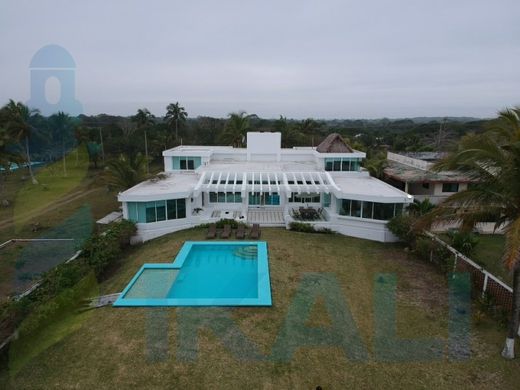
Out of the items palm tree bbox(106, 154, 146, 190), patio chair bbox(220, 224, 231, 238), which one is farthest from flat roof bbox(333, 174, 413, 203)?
palm tree bbox(106, 154, 146, 190)

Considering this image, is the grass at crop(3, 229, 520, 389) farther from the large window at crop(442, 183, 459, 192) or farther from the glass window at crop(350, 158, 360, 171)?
the glass window at crop(350, 158, 360, 171)

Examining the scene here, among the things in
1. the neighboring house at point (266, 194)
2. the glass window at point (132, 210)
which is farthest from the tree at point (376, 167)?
the glass window at point (132, 210)

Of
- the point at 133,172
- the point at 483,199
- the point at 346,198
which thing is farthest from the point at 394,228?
the point at 133,172

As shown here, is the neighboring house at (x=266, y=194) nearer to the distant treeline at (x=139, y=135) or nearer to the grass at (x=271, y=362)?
the grass at (x=271, y=362)

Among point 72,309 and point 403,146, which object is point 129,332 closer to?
point 72,309

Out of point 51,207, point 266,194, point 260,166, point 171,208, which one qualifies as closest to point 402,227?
point 266,194

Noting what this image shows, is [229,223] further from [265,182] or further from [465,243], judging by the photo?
[465,243]
